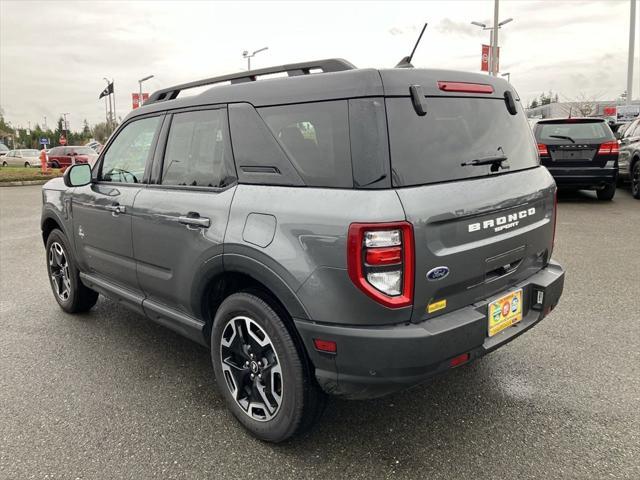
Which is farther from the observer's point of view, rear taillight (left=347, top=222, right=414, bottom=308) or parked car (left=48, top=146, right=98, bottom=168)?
parked car (left=48, top=146, right=98, bottom=168)

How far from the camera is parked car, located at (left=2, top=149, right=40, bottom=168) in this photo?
34469 millimetres

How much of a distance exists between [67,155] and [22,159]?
312 inches

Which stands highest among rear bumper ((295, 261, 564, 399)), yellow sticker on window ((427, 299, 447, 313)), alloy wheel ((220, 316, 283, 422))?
yellow sticker on window ((427, 299, 447, 313))

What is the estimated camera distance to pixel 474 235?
Result: 7.98 feet

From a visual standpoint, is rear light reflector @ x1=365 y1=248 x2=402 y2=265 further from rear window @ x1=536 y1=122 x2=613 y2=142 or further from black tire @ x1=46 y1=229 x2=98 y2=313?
rear window @ x1=536 y1=122 x2=613 y2=142

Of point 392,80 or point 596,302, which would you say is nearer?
point 392,80

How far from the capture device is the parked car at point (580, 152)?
958 centimetres

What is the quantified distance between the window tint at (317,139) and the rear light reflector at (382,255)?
319mm

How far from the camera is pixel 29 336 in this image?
166 inches

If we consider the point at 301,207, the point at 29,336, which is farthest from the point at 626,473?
the point at 29,336

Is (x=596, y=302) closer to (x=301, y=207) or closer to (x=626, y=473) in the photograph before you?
(x=626, y=473)

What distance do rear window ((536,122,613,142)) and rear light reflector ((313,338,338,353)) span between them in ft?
29.1

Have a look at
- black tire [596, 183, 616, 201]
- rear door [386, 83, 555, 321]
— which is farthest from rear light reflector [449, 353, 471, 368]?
black tire [596, 183, 616, 201]

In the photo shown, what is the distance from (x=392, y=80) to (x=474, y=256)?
34.9 inches
